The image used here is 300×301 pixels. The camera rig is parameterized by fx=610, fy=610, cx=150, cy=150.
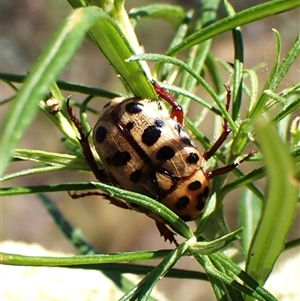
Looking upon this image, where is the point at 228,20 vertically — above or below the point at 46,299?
above

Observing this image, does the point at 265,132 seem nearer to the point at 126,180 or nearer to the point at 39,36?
the point at 126,180

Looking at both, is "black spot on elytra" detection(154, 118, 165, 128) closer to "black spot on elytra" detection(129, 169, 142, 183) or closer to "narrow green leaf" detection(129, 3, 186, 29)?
"black spot on elytra" detection(129, 169, 142, 183)

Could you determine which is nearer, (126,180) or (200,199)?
(126,180)

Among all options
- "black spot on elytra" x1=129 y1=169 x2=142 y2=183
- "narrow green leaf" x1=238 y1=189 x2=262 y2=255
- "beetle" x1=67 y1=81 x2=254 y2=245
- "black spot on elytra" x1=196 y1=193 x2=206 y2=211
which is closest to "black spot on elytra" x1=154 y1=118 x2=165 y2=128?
"beetle" x1=67 y1=81 x2=254 y2=245

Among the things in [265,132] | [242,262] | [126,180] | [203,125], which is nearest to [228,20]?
[126,180]

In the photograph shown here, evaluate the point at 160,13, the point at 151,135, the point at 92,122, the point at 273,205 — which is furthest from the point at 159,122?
the point at 92,122

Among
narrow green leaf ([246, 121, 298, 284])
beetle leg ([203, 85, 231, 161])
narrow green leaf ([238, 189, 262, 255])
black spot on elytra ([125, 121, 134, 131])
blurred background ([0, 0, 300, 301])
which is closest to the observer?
narrow green leaf ([246, 121, 298, 284])
